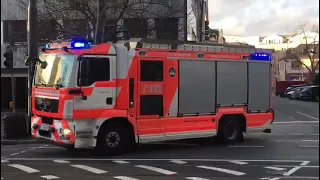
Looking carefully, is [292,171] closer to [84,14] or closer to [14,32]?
[84,14]

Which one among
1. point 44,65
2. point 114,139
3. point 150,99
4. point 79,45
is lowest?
point 114,139

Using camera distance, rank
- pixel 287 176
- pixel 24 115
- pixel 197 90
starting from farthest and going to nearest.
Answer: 1. pixel 24 115
2. pixel 197 90
3. pixel 287 176

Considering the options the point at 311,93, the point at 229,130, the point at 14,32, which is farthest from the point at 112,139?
the point at 14,32

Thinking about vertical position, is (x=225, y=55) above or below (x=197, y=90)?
above

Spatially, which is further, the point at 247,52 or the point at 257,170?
the point at 247,52

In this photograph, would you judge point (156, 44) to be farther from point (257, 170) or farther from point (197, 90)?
point (257, 170)

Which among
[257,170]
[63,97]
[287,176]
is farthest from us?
[63,97]

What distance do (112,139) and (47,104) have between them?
1730mm

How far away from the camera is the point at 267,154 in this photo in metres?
10.8

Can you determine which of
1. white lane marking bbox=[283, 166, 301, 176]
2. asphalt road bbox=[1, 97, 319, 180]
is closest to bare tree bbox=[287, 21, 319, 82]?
asphalt road bbox=[1, 97, 319, 180]

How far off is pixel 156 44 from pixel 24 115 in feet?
19.0

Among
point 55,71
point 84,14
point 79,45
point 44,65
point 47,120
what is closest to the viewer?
point 79,45

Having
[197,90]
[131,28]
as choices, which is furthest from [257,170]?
[131,28]

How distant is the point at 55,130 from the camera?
34.1 ft
